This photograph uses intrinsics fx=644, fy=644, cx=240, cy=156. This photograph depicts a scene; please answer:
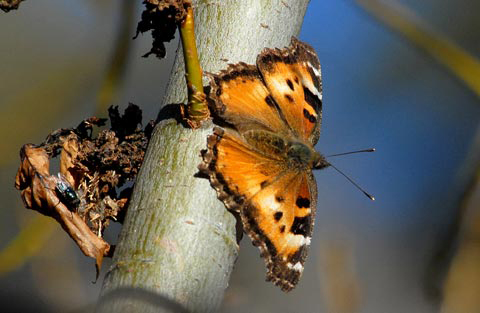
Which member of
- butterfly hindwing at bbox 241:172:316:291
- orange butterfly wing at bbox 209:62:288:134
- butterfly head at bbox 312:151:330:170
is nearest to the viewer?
orange butterfly wing at bbox 209:62:288:134

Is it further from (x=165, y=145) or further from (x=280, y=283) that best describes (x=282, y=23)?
(x=280, y=283)

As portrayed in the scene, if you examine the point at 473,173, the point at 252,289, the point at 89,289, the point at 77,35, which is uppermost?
the point at 473,173

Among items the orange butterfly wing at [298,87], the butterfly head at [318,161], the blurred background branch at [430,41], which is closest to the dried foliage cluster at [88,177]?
the orange butterfly wing at [298,87]

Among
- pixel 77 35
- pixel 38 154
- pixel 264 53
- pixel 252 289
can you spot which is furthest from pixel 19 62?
pixel 264 53

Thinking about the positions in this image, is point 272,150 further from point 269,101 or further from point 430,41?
point 430,41

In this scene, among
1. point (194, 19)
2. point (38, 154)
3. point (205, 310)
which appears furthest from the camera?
point (38, 154)

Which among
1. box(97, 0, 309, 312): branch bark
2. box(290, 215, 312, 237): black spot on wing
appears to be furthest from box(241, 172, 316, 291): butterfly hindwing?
box(97, 0, 309, 312): branch bark

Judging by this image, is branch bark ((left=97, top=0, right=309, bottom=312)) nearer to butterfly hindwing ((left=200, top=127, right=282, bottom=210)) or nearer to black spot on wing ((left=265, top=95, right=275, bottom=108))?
butterfly hindwing ((left=200, top=127, right=282, bottom=210))

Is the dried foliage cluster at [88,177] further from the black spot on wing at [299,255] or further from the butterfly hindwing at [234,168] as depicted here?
the black spot on wing at [299,255]
